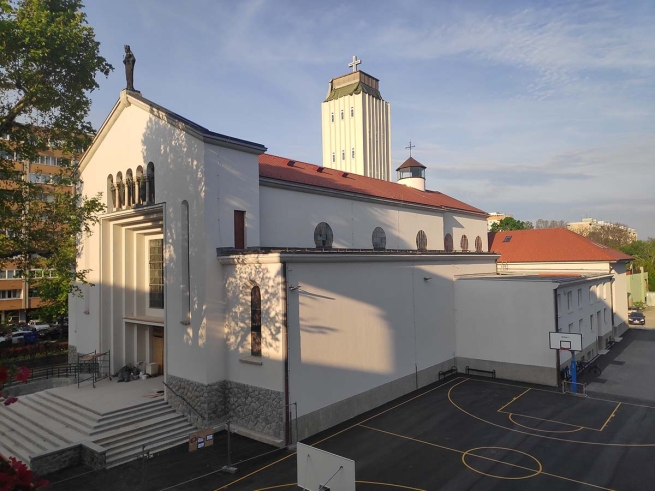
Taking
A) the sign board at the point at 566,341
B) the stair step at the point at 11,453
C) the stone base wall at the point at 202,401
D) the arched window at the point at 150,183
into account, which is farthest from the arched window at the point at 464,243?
the stair step at the point at 11,453

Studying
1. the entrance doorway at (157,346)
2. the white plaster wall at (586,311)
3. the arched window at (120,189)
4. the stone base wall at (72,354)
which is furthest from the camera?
the stone base wall at (72,354)

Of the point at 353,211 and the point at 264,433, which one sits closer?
the point at 264,433

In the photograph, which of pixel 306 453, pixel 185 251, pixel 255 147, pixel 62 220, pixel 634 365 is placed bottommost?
pixel 634 365

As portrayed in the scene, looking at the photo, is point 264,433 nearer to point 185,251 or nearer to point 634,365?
point 185,251

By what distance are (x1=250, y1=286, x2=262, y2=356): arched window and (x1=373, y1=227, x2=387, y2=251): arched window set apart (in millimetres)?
11748

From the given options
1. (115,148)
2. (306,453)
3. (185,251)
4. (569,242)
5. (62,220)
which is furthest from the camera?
(569,242)

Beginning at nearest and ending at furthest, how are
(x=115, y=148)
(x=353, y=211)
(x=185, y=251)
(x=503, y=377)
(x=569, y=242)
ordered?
(x=185, y=251) → (x=115, y=148) → (x=503, y=377) → (x=353, y=211) → (x=569, y=242)

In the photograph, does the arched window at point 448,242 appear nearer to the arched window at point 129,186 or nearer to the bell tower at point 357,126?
the bell tower at point 357,126

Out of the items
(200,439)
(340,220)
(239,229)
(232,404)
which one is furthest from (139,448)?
(340,220)

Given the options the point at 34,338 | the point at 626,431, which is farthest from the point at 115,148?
the point at 34,338

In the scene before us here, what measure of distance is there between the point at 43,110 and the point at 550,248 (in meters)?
39.8

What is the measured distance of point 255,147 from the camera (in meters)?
19.4

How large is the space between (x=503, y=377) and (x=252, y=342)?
14740 millimetres

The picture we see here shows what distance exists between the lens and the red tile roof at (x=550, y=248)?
37.2 meters
